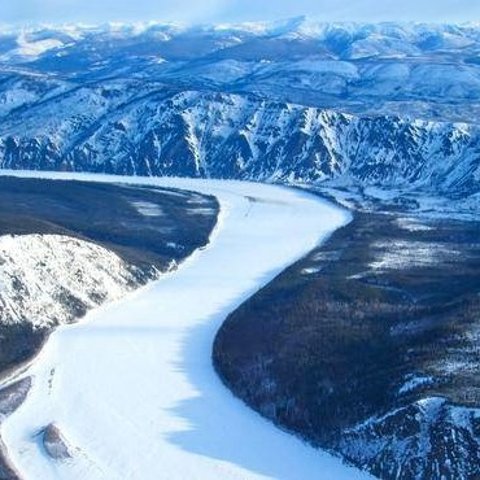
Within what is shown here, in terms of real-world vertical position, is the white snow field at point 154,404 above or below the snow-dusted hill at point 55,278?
below

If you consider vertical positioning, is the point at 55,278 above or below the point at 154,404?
above

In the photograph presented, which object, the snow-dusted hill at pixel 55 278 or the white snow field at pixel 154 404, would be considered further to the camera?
the snow-dusted hill at pixel 55 278

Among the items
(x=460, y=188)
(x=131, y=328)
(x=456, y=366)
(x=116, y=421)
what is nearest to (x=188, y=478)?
(x=116, y=421)

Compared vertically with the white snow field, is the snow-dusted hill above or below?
above

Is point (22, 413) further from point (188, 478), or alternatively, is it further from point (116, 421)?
point (188, 478)

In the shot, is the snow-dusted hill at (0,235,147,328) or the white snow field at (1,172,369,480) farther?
the snow-dusted hill at (0,235,147,328)
